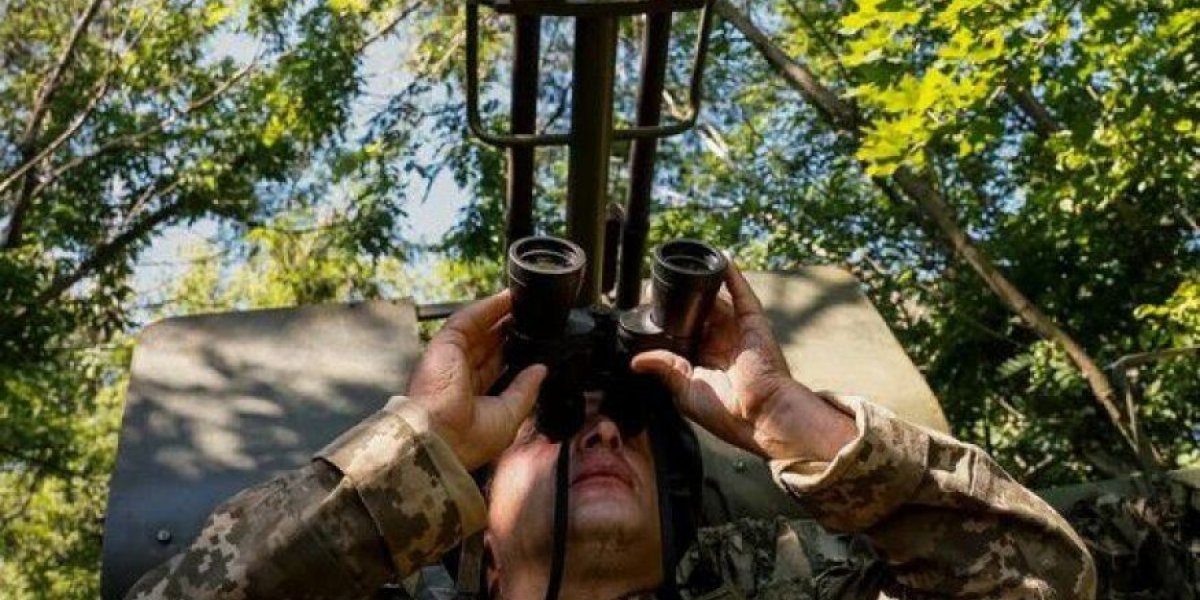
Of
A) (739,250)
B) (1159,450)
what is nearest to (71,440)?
(739,250)

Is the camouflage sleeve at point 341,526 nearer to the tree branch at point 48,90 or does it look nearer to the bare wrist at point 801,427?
the bare wrist at point 801,427

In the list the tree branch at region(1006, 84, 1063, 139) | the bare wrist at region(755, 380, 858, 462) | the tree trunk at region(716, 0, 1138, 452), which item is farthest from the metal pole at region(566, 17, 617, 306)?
the tree branch at region(1006, 84, 1063, 139)

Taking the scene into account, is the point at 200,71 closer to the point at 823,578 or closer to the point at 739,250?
the point at 739,250

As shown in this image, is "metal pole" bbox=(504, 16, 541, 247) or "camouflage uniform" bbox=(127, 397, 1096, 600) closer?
"camouflage uniform" bbox=(127, 397, 1096, 600)

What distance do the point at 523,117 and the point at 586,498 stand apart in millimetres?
783

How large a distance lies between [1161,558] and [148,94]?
8.51 m

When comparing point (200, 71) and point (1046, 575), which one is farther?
point (200, 71)

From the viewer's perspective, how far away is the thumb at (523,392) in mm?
2674

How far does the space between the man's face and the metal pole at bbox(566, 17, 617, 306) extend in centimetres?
45

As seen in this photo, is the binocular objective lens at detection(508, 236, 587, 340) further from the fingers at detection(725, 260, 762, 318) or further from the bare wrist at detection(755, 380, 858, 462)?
the bare wrist at detection(755, 380, 858, 462)

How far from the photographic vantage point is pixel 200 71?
10672 millimetres

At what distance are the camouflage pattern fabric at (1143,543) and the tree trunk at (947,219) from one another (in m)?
1.97

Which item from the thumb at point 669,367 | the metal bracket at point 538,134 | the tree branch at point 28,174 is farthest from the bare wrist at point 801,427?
the tree branch at point 28,174

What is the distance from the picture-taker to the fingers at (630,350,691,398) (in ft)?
9.30
